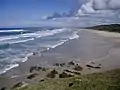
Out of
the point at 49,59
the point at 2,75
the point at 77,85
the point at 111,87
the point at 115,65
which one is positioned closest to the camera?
the point at 111,87

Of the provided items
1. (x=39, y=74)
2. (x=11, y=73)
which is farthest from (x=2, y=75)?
(x=39, y=74)

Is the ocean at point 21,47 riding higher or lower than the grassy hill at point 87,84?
lower

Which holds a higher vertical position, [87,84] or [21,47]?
[87,84]

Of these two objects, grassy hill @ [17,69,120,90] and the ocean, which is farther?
Result: the ocean

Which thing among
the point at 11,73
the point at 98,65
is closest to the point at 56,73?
the point at 11,73

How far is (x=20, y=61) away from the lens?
17797 mm

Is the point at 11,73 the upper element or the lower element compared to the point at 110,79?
lower

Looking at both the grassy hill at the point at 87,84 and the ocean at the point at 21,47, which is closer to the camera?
the grassy hill at the point at 87,84

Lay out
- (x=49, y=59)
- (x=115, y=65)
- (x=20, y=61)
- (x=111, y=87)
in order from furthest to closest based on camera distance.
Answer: (x=49, y=59) → (x=20, y=61) → (x=115, y=65) → (x=111, y=87)

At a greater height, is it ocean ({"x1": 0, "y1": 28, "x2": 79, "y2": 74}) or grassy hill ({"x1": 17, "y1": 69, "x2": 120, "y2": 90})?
grassy hill ({"x1": 17, "y1": 69, "x2": 120, "y2": 90})

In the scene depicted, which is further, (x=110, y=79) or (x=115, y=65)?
(x=115, y=65)

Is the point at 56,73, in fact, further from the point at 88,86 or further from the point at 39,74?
the point at 88,86

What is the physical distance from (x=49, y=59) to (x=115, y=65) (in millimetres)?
5713

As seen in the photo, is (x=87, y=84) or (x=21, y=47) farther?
(x=21, y=47)
